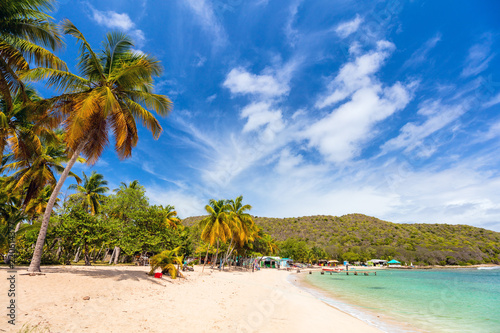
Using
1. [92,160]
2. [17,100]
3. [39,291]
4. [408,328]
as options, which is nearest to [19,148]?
[17,100]

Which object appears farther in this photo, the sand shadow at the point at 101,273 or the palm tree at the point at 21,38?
the sand shadow at the point at 101,273

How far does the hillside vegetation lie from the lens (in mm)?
92938

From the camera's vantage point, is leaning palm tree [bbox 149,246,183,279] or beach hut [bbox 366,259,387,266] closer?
leaning palm tree [bbox 149,246,183,279]

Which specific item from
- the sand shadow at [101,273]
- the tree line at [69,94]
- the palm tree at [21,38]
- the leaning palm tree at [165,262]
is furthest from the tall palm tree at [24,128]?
the leaning palm tree at [165,262]

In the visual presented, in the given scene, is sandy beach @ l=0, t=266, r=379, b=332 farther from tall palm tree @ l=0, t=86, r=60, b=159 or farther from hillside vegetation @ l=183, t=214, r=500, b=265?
hillside vegetation @ l=183, t=214, r=500, b=265

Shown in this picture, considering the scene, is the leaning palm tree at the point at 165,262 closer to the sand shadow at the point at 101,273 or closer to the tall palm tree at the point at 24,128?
the sand shadow at the point at 101,273

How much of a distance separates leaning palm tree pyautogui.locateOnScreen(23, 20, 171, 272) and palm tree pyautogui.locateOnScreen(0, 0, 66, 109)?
573mm

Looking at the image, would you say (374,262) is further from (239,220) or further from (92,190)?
(92,190)

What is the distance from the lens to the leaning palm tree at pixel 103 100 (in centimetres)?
1083

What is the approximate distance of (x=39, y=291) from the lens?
8133mm

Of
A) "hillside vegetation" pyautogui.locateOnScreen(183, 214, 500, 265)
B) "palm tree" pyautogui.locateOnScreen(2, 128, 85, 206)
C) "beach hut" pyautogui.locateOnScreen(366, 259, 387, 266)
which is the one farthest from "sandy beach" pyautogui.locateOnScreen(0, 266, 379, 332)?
"beach hut" pyautogui.locateOnScreen(366, 259, 387, 266)

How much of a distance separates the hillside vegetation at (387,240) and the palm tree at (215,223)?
4965 centimetres

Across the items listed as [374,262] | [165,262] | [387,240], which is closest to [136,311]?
[165,262]

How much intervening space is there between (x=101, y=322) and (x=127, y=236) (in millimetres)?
10366
